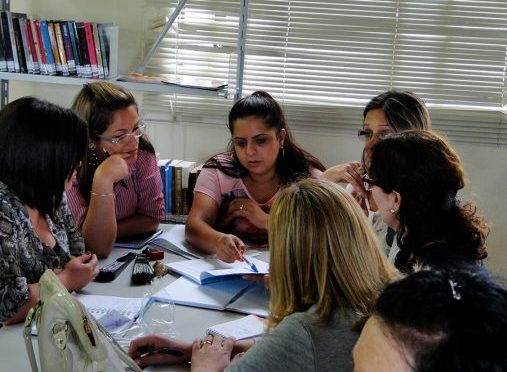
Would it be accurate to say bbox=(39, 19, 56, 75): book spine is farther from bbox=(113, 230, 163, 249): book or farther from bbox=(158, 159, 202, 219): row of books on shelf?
bbox=(113, 230, 163, 249): book

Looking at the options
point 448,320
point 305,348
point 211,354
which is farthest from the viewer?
point 211,354

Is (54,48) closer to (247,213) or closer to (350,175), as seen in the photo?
(247,213)

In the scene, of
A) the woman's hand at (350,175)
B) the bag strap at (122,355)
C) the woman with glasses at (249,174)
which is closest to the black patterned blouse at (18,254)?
the bag strap at (122,355)

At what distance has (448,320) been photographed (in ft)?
Result: 2.19

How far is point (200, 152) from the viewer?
3.53 m

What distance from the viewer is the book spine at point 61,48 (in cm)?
308

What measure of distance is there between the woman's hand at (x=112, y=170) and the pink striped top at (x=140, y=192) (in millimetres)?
175

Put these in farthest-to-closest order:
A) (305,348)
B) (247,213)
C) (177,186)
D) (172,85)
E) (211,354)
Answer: (177,186)
(172,85)
(247,213)
(211,354)
(305,348)

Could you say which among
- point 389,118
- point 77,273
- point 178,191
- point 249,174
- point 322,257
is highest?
point 389,118

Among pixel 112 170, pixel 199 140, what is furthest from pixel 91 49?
pixel 112 170

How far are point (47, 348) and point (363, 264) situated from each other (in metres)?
0.61

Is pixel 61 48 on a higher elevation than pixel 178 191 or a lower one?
higher

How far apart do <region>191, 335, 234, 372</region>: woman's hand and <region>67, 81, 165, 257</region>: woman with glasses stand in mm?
803

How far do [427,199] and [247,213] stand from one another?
87 cm
